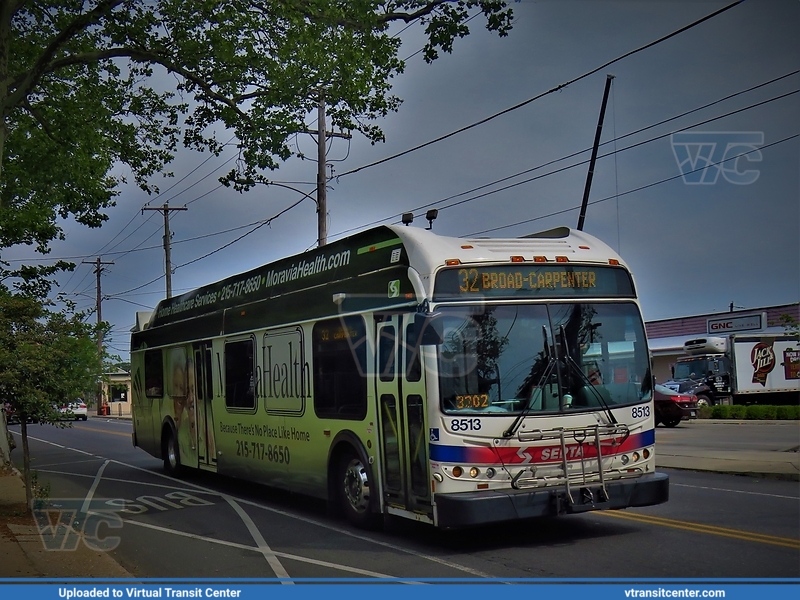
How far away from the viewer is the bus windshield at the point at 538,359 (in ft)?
28.7

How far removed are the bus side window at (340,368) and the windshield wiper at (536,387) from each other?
2017 millimetres

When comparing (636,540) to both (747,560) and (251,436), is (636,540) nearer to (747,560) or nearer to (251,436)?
(747,560)

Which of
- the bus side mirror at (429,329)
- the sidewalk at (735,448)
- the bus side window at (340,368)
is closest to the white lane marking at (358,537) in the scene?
the bus side window at (340,368)

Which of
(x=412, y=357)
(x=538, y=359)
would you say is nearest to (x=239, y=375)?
(x=412, y=357)

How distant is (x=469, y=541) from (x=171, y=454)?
10081mm

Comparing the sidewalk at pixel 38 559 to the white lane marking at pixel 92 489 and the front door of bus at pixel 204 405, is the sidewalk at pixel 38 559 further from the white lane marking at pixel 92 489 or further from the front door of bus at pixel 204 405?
the front door of bus at pixel 204 405

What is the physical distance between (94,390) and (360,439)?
4.94 meters

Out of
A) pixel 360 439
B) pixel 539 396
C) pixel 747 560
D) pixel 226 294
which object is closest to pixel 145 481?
pixel 226 294

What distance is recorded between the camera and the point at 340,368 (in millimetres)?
10750

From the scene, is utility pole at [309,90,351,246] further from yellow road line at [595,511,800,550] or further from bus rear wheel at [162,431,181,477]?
yellow road line at [595,511,800,550]

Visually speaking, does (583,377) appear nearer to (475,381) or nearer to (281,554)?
(475,381)

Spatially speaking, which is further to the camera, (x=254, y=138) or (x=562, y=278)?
(x=254, y=138)

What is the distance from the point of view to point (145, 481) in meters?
17.3
